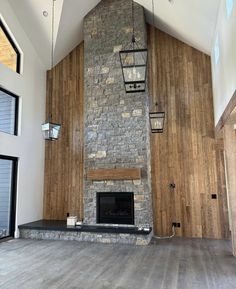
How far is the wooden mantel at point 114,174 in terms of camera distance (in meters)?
6.38

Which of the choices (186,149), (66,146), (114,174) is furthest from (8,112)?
(186,149)

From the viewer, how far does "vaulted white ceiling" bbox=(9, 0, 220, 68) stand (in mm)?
5449

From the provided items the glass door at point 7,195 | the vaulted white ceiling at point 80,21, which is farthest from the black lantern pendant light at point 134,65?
the glass door at point 7,195

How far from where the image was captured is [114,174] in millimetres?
6535

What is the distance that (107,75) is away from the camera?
715 cm

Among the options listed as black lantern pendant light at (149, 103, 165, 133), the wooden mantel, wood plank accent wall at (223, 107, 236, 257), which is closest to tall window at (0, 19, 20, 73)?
the wooden mantel

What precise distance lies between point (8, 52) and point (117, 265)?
585 centimetres

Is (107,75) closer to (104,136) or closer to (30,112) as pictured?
(104,136)

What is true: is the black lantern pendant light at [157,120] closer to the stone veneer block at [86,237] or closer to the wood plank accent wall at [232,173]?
the wood plank accent wall at [232,173]

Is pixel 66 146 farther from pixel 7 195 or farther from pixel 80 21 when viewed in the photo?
pixel 80 21

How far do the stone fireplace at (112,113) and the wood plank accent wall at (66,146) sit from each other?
2.12 ft

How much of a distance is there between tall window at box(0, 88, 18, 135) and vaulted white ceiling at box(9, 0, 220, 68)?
1.95 m

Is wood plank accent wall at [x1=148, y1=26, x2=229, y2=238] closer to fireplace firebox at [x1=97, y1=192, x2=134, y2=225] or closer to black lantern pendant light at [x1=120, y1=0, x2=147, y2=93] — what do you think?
fireplace firebox at [x1=97, y1=192, x2=134, y2=225]

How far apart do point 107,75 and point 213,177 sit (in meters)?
3.99
